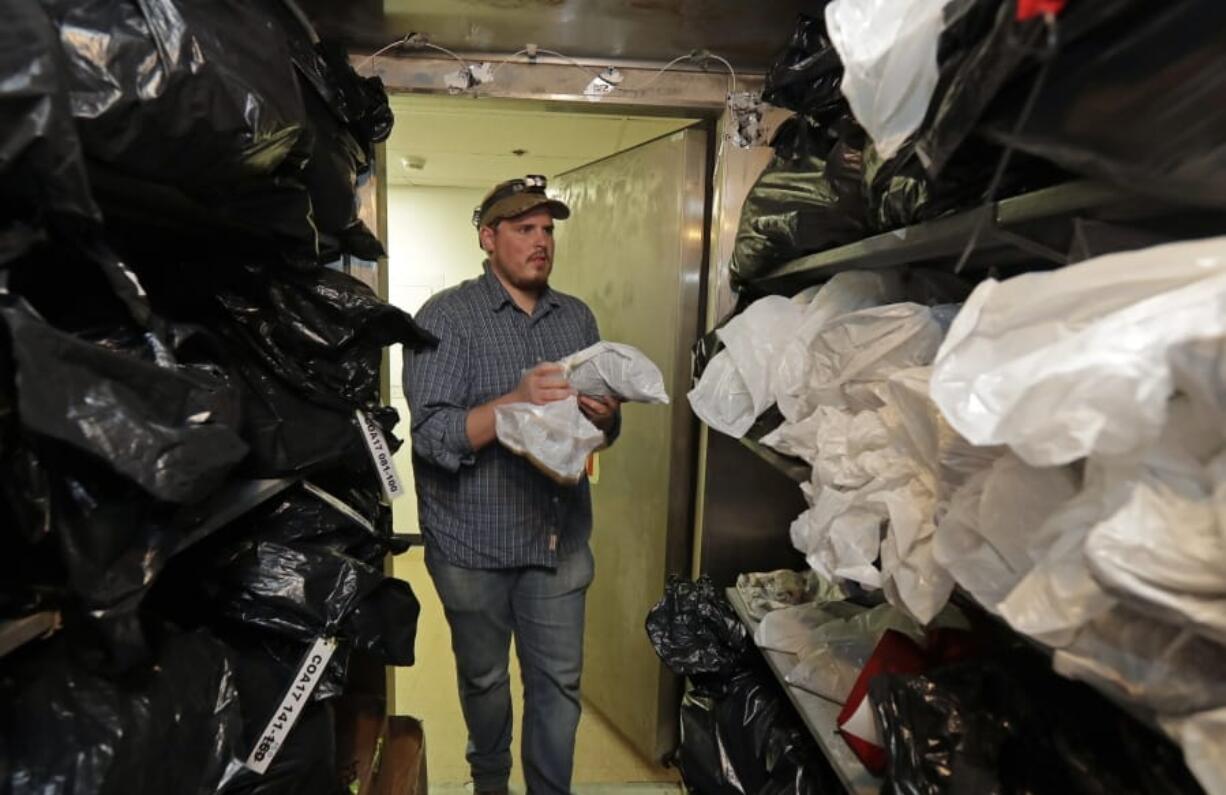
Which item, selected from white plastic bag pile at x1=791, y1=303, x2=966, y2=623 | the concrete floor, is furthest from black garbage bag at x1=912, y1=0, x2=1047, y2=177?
the concrete floor

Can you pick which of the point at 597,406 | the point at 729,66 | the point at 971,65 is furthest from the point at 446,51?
the point at 971,65

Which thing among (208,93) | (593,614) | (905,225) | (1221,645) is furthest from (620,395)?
(593,614)

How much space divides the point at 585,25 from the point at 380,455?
111 cm

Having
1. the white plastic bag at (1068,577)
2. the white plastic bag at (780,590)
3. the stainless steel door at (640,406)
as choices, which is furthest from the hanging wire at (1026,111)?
the stainless steel door at (640,406)

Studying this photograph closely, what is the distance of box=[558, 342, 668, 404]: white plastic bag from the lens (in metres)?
1.30

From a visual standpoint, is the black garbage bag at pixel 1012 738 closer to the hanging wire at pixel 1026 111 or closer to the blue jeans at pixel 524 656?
the hanging wire at pixel 1026 111

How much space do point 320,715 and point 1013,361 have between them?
1086 millimetres

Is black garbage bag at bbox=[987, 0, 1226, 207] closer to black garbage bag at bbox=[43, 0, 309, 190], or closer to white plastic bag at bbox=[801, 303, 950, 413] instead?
white plastic bag at bbox=[801, 303, 950, 413]

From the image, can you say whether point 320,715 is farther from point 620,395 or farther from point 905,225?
point 905,225

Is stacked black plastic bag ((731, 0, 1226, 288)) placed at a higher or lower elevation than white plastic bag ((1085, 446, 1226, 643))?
higher

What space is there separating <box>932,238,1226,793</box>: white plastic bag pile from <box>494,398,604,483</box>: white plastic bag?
91 centimetres

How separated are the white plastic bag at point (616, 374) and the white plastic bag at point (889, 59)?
0.70 meters

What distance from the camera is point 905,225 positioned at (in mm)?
835

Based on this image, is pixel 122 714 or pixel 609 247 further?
pixel 609 247
